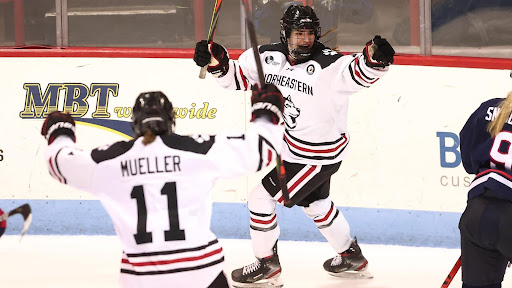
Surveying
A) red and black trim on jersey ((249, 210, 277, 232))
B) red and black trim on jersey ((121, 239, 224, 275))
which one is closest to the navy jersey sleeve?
red and black trim on jersey ((121, 239, 224, 275))

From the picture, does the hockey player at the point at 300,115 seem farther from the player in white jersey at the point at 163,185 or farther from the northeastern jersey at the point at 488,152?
the player in white jersey at the point at 163,185

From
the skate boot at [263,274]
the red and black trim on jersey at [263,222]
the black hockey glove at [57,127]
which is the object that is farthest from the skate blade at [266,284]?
the black hockey glove at [57,127]

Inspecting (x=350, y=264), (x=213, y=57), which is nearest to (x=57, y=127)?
(x=213, y=57)

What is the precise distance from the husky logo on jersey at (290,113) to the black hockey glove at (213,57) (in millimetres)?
317

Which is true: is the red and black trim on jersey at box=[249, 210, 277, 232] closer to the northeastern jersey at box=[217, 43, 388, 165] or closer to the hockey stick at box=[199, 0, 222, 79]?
the northeastern jersey at box=[217, 43, 388, 165]

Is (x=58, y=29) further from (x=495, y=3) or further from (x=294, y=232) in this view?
(x=495, y=3)

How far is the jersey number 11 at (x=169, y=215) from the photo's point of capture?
101 inches

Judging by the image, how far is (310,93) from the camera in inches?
166

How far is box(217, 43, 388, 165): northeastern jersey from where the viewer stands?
4.21 meters

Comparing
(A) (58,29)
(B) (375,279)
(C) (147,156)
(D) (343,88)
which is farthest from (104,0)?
(C) (147,156)

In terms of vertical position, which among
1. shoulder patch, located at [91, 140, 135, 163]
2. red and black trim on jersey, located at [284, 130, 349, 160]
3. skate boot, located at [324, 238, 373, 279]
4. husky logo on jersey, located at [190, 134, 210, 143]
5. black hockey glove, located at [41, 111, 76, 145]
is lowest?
skate boot, located at [324, 238, 373, 279]

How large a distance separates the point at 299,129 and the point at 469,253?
1.55 meters

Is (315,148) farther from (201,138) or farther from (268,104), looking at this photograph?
(201,138)

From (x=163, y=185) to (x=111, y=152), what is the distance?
0.61ft
